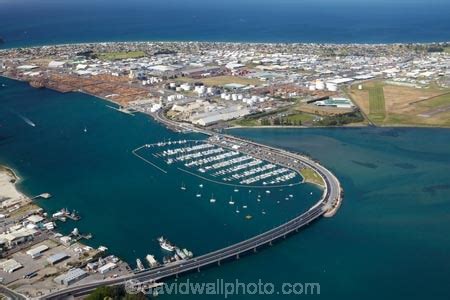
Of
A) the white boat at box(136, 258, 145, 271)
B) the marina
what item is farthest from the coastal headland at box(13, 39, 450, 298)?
the marina

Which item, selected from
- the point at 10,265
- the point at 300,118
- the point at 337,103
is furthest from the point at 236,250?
the point at 337,103

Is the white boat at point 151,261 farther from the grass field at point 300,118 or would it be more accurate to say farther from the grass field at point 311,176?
the grass field at point 300,118

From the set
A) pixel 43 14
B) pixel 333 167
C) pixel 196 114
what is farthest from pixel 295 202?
pixel 43 14

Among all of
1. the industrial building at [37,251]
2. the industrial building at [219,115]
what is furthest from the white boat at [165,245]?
the industrial building at [219,115]

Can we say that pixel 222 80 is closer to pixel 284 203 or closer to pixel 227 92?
pixel 227 92

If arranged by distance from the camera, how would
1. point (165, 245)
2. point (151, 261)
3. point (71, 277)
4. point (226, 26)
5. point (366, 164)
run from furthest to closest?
point (226, 26) < point (366, 164) < point (165, 245) < point (151, 261) < point (71, 277)

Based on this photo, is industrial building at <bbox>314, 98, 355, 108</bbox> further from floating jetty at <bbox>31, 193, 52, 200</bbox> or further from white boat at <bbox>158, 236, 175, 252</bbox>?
white boat at <bbox>158, 236, 175, 252</bbox>
